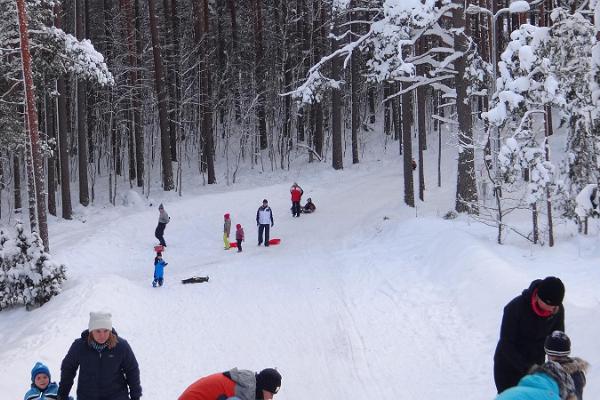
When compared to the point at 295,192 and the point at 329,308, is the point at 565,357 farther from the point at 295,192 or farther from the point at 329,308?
the point at 295,192

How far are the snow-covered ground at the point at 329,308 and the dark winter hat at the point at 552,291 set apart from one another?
2192 mm

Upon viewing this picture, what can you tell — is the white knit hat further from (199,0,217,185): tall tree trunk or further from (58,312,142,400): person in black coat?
(199,0,217,185): tall tree trunk

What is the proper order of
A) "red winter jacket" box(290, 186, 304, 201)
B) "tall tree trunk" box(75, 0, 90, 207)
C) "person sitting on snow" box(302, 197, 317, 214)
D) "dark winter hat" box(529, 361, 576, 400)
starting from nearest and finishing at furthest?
1. "dark winter hat" box(529, 361, 576, 400)
2. "red winter jacket" box(290, 186, 304, 201)
3. "person sitting on snow" box(302, 197, 317, 214)
4. "tall tree trunk" box(75, 0, 90, 207)

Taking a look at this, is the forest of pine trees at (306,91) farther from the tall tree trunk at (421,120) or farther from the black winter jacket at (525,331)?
the black winter jacket at (525,331)

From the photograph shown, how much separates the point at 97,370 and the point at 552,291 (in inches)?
154

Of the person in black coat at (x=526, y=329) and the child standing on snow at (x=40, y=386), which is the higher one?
the person in black coat at (x=526, y=329)

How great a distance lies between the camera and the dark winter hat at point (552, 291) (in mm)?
4777

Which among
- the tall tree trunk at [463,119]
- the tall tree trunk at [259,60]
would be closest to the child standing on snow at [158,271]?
the tall tree trunk at [463,119]

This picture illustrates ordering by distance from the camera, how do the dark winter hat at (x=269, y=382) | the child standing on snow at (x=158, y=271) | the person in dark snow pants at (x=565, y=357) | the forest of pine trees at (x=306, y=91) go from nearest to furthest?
the person in dark snow pants at (x=565, y=357), the dark winter hat at (x=269, y=382), the forest of pine trees at (x=306, y=91), the child standing on snow at (x=158, y=271)

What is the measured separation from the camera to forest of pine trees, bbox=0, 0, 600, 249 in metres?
13.8

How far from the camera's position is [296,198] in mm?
23781

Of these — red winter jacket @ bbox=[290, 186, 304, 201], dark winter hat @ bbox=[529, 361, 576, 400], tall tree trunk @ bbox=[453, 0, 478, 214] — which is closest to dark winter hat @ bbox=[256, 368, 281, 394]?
dark winter hat @ bbox=[529, 361, 576, 400]

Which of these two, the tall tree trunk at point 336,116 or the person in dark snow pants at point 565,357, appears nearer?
the person in dark snow pants at point 565,357

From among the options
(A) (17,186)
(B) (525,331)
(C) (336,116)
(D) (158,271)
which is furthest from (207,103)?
(B) (525,331)
